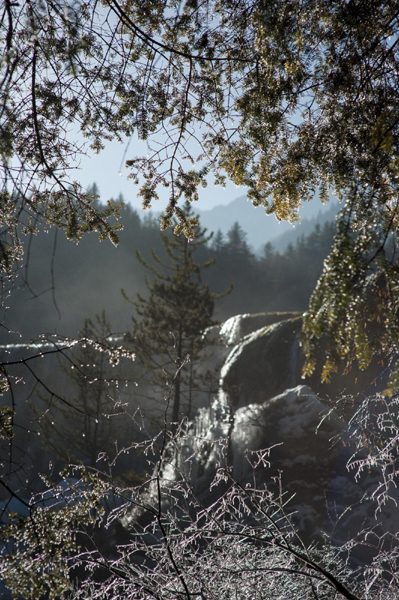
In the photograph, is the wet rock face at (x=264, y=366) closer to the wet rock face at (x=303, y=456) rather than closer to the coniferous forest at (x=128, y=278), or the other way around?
the wet rock face at (x=303, y=456)

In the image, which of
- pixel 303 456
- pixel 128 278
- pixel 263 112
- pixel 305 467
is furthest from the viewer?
pixel 128 278

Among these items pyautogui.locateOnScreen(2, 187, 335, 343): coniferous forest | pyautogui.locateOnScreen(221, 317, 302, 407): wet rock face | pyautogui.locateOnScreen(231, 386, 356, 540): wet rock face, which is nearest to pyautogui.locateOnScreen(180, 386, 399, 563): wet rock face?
pyautogui.locateOnScreen(231, 386, 356, 540): wet rock face

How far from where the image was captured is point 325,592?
8.26 feet

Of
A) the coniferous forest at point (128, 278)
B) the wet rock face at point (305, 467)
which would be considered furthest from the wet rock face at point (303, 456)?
the coniferous forest at point (128, 278)

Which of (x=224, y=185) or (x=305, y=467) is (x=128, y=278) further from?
(x=224, y=185)

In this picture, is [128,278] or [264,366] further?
[128,278]

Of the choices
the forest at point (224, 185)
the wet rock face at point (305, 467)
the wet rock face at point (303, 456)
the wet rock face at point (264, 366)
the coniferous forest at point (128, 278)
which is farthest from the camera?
the coniferous forest at point (128, 278)

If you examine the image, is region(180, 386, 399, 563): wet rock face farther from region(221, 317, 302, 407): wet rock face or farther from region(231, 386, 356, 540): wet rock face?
region(221, 317, 302, 407): wet rock face

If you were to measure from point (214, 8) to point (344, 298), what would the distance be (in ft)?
7.53

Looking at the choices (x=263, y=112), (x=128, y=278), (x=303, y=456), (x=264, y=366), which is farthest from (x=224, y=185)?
(x=128, y=278)

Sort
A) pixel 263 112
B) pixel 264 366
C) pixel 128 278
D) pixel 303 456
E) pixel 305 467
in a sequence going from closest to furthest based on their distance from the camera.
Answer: pixel 263 112
pixel 305 467
pixel 303 456
pixel 264 366
pixel 128 278

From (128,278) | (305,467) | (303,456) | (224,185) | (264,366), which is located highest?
(128,278)

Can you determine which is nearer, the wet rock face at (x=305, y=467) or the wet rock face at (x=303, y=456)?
the wet rock face at (x=305, y=467)

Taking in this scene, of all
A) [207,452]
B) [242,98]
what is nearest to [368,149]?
[242,98]
